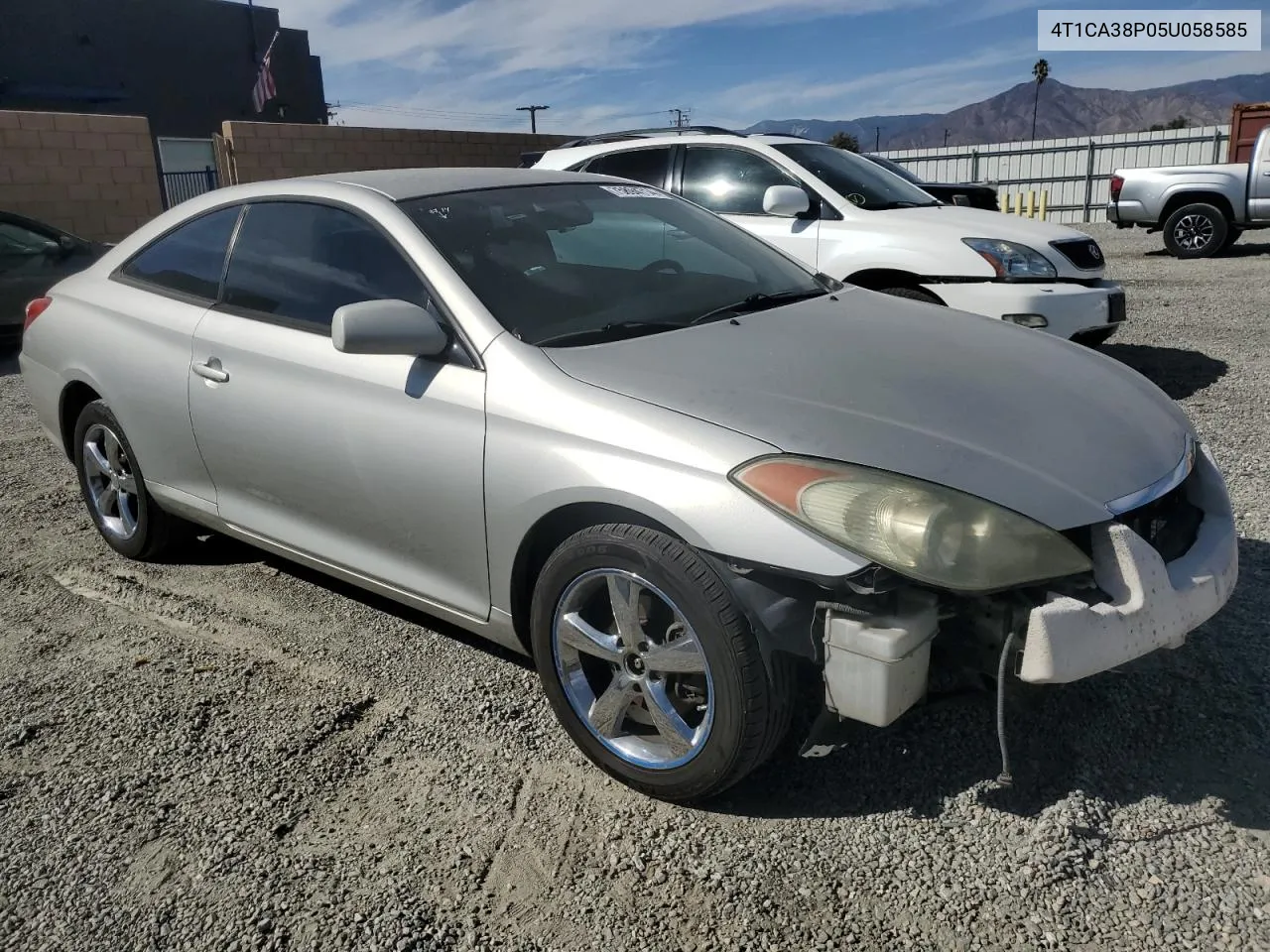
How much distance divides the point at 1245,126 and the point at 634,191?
17764 mm

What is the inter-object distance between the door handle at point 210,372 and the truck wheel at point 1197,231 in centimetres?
1420

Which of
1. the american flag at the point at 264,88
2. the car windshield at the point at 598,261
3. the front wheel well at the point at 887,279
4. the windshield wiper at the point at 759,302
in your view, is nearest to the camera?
the car windshield at the point at 598,261

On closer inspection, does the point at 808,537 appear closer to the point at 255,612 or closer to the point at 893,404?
the point at 893,404

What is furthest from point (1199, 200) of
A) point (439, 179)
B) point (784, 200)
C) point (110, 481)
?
point (110, 481)

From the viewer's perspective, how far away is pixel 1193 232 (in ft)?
46.9

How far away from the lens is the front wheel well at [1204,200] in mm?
13984

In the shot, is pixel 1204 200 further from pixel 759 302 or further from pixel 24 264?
pixel 24 264

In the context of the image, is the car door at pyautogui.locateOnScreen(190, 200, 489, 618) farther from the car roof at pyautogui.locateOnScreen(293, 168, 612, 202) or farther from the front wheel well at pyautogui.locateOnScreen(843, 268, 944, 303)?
the front wheel well at pyautogui.locateOnScreen(843, 268, 944, 303)

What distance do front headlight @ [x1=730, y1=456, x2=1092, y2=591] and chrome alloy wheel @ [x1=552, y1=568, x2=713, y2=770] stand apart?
43cm

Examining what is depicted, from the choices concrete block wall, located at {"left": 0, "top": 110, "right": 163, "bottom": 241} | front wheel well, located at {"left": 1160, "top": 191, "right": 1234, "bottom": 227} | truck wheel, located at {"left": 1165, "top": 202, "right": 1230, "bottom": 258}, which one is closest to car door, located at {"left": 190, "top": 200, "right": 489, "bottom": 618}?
concrete block wall, located at {"left": 0, "top": 110, "right": 163, "bottom": 241}

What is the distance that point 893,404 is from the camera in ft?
8.56

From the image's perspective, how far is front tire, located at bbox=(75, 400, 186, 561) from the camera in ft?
13.9

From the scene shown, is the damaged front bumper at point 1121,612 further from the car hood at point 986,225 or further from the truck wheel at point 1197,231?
the truck wheel at point 1197,231

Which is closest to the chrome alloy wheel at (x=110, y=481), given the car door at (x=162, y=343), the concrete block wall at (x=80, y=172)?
the car door at (x=162, y=343)
